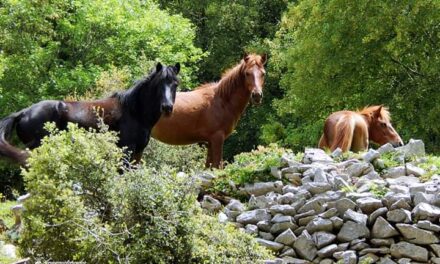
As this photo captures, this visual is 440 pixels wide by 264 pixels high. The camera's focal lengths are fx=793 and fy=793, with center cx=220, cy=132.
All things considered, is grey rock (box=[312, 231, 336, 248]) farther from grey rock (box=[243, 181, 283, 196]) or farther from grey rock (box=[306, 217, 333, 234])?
grey rock (box=[243, 181, 283, 196])

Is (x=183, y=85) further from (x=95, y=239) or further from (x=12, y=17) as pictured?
(x=95, y=239)

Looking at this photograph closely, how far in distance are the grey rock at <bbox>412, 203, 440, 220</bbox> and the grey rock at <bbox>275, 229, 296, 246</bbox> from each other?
1356mm

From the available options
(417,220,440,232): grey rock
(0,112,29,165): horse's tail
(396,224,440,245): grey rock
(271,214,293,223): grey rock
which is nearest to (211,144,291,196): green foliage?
(271,214,293,223): grey rock

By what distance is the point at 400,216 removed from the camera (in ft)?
28.3

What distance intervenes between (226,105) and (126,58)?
1190 centimetres

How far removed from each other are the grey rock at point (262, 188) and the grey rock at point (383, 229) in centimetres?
136

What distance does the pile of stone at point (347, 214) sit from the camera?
8.59 metres

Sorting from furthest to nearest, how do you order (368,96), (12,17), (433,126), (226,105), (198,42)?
(198,42) → (12,17) → (368,96) → (433,126) → (226,105)

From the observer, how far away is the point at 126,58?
2264 cm

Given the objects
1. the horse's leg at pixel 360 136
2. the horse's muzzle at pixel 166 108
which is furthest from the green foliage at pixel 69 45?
the horse's muzzle at pixel 166 108

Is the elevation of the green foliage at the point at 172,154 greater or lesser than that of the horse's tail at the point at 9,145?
lesser

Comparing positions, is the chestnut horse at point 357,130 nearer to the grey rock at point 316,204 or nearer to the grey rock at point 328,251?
the grey rock at point 316,204

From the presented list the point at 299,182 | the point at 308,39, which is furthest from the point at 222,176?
the point at 308,39

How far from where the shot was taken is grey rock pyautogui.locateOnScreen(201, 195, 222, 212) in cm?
962
